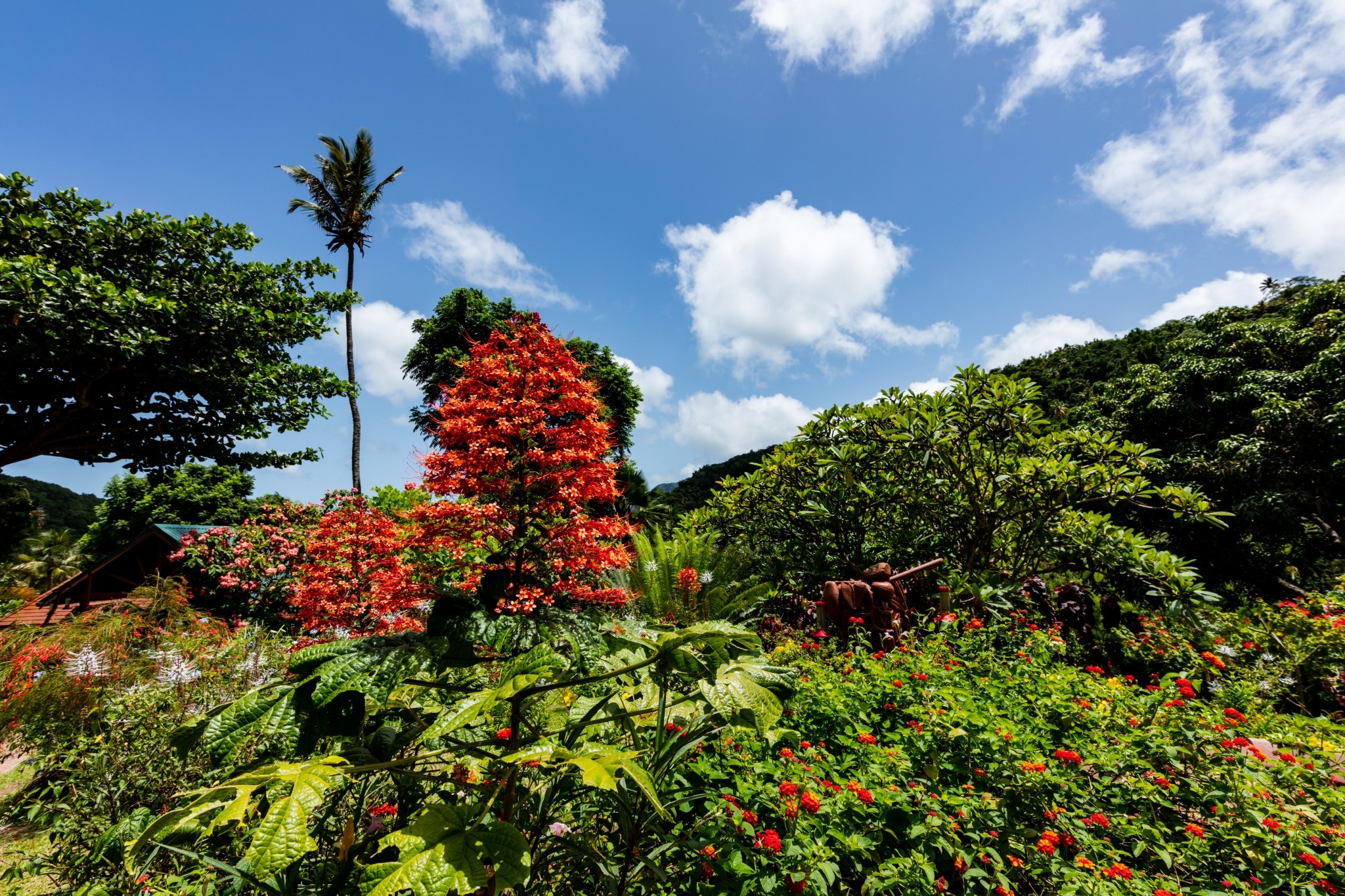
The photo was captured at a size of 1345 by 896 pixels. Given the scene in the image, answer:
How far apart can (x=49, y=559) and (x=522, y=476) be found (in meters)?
37.6

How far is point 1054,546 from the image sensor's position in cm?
438

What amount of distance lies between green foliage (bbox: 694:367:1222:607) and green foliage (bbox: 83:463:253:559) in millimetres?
17367

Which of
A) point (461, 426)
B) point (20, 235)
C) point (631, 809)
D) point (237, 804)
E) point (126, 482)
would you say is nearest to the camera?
point (237, 804)

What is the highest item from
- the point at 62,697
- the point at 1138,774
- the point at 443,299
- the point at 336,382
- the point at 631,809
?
the point at 443,299

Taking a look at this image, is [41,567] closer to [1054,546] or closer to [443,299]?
[443,299]

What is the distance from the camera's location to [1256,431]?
1044cm

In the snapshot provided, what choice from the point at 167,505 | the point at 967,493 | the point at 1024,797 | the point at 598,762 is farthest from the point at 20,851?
the point at 167,505

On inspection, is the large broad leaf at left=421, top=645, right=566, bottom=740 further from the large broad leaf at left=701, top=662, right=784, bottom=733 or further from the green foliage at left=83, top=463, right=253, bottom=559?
the green foliage at left=83, top=463, right=253, bottom=559

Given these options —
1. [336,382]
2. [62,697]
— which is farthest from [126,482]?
[62,697]

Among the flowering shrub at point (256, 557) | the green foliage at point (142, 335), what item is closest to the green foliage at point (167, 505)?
the flowering shrub at point (256, 557)

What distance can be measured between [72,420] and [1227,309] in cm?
2608

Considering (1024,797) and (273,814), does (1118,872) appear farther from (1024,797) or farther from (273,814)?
(273,814)

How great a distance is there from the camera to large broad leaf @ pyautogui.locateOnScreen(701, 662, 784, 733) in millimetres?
1013

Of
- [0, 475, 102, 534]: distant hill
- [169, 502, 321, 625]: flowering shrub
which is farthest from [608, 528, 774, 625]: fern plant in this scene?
[0, 475, 102, 534]: distant hill
